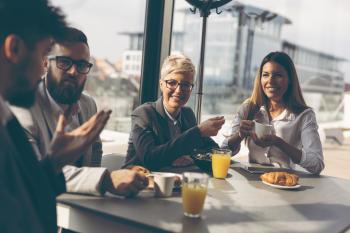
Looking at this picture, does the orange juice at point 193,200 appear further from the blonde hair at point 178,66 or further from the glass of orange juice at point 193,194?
the blonde hair at point 178,66

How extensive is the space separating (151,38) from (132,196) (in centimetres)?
163

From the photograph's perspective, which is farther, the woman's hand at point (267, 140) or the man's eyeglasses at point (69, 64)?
the woman's hand at point (267, 140)

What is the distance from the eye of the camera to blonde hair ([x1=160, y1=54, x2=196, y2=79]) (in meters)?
1.73

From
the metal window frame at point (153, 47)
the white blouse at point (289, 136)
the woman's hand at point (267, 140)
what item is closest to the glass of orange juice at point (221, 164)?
the woman's hand at point (267, 140)

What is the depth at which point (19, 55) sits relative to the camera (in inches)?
28.6

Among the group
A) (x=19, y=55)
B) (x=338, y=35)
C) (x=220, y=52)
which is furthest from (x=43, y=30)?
(x=338, y=35)

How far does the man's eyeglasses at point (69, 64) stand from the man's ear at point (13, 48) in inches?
24.5

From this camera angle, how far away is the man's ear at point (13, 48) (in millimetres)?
712

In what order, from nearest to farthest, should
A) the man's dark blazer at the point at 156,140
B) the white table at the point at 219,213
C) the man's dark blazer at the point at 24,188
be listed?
the man's dark blazer at the point at 24,188
the white table at the point at 219,213
the man's dark blazer at the point at 156,140

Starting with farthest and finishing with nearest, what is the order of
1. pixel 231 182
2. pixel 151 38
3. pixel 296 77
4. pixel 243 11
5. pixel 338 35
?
pixel 338 35 < pixel 243 11 < pixel 151 38 < pixel 296 77 < pixel 231 182

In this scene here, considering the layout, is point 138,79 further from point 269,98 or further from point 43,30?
point 43,30

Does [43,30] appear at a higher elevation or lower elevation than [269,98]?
higher

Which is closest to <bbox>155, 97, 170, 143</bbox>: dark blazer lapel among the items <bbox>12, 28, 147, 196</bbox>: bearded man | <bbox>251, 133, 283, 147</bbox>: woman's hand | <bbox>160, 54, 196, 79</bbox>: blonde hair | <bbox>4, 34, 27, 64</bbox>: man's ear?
<bbox>160, 54, 196, 79</bbox>: blonde hair

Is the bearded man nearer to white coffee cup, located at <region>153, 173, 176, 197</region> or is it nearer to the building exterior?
white coffee cup, located at <region>153, 173, 176, 197</region>
